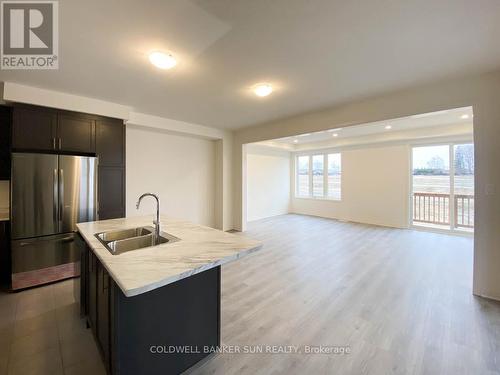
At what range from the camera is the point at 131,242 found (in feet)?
6.43

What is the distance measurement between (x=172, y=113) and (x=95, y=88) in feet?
4.41

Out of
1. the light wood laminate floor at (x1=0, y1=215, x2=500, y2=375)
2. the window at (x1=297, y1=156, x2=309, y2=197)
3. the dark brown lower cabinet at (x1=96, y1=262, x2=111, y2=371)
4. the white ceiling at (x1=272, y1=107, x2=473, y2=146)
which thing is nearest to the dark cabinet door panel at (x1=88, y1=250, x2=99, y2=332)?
the dark brown lower cabinet at (x1=96, y1=262, x2=111, y2=371)

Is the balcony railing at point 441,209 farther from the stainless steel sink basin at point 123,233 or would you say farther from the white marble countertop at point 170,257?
the stainless steel sink basin at point 123,233

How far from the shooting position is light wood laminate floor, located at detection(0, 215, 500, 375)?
5.46ft

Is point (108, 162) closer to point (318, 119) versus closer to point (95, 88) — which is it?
point (95, 88)

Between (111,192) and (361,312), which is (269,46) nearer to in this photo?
(361,312)

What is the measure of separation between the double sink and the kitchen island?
0.18ft

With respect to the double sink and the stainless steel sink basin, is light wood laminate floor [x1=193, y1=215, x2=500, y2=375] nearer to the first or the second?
the double sink

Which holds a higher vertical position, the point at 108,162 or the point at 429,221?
the point at 108,162

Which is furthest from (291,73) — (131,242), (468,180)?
(468,180)

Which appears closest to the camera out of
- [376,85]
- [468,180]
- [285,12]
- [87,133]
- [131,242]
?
[285,12]

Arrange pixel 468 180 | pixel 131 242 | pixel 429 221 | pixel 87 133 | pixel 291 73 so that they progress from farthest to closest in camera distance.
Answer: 1. pixel 429 221
2. pixel 468 180
3. pixel 87 133
4. pixel 291 73
5. pixel 131 242

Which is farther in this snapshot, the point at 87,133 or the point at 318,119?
the point at 318,119

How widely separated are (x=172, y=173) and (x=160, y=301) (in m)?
3.95
